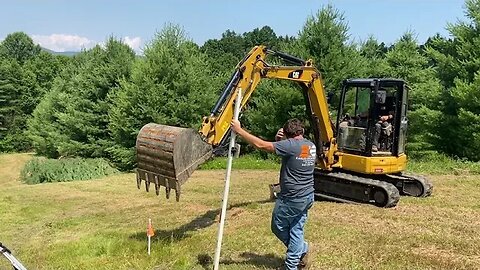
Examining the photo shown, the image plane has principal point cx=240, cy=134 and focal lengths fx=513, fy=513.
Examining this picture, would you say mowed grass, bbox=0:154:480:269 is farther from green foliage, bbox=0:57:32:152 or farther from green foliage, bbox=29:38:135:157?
green foliage, bbox=0:57:32:152

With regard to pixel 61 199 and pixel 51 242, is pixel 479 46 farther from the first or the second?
pixel 51 242

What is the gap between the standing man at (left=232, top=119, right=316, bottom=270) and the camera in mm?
6488

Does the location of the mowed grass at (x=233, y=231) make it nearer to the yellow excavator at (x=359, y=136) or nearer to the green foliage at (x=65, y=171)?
the yellow excavator at (x=359, y=136)

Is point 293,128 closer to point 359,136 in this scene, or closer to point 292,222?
point 292,222

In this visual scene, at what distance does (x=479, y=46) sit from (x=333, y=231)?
1881 centimetres

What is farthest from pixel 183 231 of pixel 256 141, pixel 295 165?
pixel 295 165

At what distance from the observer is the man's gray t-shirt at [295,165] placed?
646cm

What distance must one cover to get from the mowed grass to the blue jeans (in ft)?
2.69

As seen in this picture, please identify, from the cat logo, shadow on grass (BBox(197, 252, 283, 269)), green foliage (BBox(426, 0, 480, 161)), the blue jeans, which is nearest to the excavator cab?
the cat logo

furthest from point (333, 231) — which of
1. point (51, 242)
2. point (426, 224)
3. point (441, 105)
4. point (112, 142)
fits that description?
point (112, 142)

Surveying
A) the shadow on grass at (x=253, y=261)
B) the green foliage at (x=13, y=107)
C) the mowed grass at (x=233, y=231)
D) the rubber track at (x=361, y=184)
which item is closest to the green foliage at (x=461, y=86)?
the mowed grass at (x=233, y=231)

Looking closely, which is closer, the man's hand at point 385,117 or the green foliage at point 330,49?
the man's hand at point 385,117

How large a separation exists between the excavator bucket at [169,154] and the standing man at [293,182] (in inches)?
58.6

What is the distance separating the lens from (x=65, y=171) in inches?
1029
